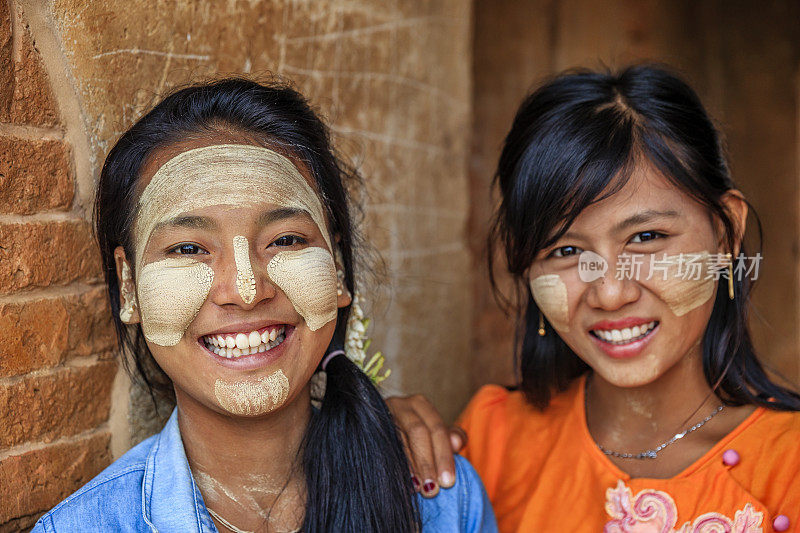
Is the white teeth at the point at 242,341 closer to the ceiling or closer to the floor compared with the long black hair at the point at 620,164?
closer to the floor

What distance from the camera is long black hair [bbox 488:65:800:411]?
2.04 meters

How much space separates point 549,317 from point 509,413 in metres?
0.42

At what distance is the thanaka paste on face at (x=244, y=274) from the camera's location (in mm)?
1640

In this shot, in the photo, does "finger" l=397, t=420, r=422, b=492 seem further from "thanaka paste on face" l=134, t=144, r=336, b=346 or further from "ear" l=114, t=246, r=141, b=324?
"ear" l=114, t=246, r=141, b=324

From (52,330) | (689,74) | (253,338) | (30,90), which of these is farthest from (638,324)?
(689,74)

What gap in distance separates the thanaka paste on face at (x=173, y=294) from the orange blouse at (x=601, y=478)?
1.04 metres

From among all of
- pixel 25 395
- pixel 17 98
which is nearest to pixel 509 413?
pixel 25 395

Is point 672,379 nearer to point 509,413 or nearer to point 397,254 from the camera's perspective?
point 509,413

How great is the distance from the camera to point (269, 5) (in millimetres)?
2348

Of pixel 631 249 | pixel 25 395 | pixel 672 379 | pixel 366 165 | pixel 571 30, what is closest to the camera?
pixel 25 395

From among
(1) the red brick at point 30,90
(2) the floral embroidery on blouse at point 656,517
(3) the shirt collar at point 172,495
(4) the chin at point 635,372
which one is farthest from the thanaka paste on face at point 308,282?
(2) the floral embroidery on blouse at point 656,517

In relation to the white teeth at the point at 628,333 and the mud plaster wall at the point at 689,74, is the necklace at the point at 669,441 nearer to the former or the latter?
the white teeth at the point at 628,333

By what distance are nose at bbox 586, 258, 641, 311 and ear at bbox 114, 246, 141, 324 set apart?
1.06 meters

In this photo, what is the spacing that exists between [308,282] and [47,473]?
0.75m
